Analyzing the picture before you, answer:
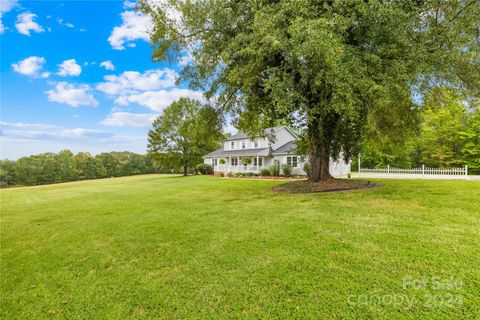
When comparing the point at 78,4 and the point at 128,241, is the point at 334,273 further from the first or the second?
the point at 78,4

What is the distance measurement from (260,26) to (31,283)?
947 centimetres

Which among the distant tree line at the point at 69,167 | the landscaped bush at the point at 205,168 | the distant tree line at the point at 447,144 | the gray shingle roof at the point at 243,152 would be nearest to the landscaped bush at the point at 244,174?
the gray shingle roof at the point at 243,152

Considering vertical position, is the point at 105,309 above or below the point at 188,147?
below

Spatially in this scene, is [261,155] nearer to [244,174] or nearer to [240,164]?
[244,174]

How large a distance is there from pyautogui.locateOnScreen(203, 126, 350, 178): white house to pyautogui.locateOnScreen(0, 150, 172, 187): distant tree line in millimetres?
16593

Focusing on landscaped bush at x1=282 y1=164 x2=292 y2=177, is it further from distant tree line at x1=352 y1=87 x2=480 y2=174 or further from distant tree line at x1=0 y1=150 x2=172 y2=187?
distant tree line at x1=0 y1=150 x2=172 y2=187

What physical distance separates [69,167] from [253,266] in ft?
218

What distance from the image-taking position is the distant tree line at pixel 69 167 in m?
51.5

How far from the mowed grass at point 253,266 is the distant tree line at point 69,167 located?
4211 centimetres

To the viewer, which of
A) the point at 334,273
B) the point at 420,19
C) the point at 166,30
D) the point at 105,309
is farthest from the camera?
the point at 166,30

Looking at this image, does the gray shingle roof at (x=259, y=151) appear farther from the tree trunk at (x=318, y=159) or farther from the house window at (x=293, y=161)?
the tree trunk at (x=318, y=159)

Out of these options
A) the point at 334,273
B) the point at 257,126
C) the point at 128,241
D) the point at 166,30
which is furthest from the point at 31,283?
the point at 257,126

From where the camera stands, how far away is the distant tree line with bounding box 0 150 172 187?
169ft

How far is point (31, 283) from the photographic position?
12.8ft
